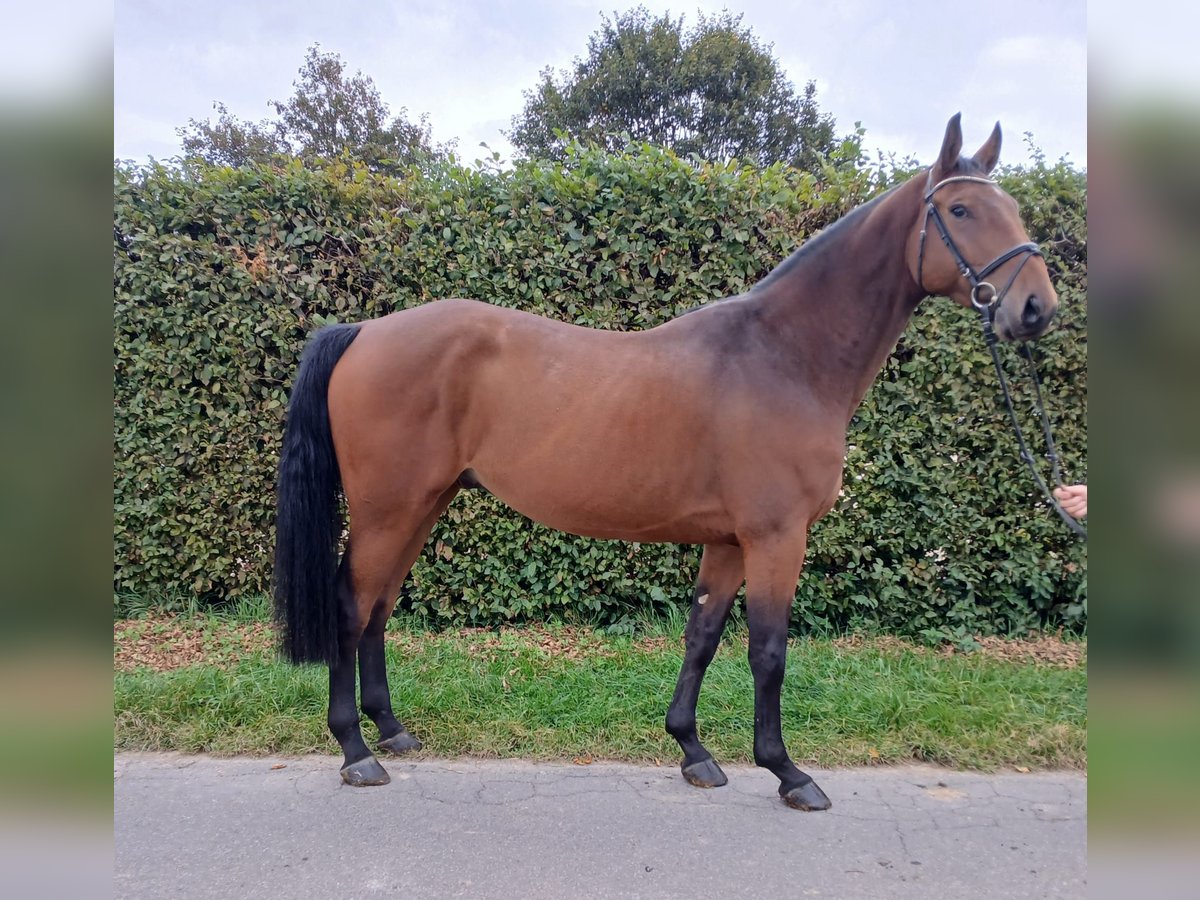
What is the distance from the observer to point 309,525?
2645 mm

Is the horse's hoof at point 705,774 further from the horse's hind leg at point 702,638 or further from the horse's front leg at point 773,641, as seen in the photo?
the horse's front leg at point 773,641

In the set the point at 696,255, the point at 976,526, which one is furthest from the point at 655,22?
the point at 976,526

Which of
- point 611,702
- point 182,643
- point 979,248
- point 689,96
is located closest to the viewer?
point 979,248

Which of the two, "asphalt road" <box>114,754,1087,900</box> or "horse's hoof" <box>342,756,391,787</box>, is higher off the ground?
"horse's hoof" <box>342,756,391,787</box>

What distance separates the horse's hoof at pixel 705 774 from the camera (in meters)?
2.60

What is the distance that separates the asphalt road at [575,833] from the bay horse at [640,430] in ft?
0.65

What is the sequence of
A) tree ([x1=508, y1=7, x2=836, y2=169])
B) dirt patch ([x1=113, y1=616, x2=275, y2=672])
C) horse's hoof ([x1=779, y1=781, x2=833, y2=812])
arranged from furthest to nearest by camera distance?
tree ([x1=508, y1=7, x2=836, y2=169]) → dirt patch ([x1=113, y1=616, x2=275, y2=672]) → horse's hoof ([x1=779, y1=781, x2=833, y2=812])

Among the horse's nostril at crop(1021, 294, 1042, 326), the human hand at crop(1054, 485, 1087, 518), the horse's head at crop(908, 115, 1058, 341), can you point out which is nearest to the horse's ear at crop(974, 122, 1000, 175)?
the horse's head at crop(908, 115, 1058, 341)

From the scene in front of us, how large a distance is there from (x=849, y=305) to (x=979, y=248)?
47 cm

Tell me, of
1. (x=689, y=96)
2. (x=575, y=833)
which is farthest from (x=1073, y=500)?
(x=689, y=96)

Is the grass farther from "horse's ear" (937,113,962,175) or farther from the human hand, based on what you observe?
"horse's ear" (937,113,962,175)

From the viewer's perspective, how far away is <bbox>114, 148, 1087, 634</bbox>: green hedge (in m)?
4.05

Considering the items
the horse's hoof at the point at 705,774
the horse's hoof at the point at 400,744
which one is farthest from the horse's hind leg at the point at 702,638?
the horse's hoof at the point at 400,744

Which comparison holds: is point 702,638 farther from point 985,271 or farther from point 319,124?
point 319,124
